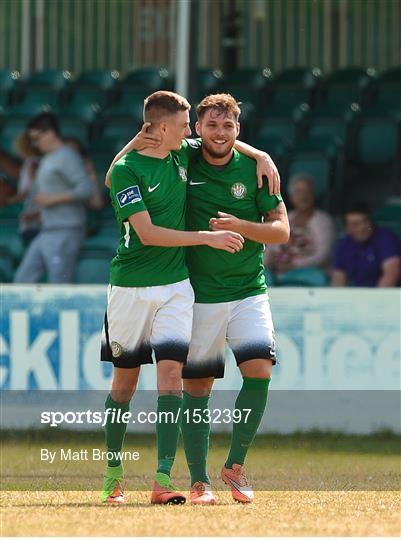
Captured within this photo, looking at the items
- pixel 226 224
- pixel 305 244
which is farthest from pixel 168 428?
pixel 305 244

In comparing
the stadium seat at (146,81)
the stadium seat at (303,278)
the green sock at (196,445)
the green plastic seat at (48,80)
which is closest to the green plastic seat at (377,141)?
the stadium seat at (146,81)

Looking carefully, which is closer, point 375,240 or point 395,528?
point 395,528

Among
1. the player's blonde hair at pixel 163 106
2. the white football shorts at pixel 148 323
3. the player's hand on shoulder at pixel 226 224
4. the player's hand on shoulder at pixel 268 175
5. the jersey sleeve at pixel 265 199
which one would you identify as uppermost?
the player's blonde hair at pixel 163 106

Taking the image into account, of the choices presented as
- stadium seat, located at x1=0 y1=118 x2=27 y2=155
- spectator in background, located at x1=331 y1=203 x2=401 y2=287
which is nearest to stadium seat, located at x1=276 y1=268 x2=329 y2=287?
spectator in background, located at x1=331 y1=203 x2=401 y2=287

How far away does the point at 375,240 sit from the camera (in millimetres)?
11695

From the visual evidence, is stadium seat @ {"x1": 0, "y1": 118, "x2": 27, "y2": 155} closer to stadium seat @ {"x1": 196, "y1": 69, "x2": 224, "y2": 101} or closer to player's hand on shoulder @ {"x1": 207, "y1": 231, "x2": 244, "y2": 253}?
stadium seat @ {"x1": 196, "y1": 69, "x2": 224, "y2": 101}

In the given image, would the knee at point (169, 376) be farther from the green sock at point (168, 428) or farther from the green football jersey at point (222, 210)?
the green football jersey at point (222, 210)

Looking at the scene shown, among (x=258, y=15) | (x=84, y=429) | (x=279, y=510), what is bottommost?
(x=84, y=429)

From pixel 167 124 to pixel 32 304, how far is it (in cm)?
422

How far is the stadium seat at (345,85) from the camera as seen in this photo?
1567 centimetres

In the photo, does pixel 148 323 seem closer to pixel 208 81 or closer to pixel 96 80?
pixel 208 81

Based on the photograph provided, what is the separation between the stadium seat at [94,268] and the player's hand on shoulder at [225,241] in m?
5.35

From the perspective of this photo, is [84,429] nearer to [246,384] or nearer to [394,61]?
[246,384]

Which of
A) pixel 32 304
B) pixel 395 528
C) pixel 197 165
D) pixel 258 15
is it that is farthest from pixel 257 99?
pixel 395 528
